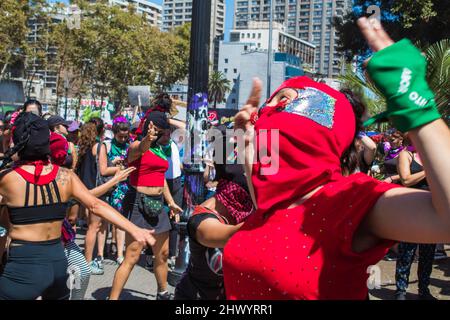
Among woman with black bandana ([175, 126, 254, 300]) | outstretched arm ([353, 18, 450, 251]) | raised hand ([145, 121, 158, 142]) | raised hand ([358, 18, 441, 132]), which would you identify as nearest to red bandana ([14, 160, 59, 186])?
woman with black bandana ([175, 126, 254, 300])

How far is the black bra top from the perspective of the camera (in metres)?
3.65

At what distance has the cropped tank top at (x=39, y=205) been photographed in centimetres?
365

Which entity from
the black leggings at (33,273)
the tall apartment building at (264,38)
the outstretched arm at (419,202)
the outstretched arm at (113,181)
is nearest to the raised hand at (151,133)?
the outstretched arm at (113,181)

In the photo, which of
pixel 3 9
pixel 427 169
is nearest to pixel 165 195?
pixel 427 169

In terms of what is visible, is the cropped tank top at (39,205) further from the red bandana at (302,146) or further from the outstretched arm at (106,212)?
the red bandana at (302,146)

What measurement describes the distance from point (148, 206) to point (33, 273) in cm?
212

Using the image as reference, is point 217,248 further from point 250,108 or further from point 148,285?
point 148,285

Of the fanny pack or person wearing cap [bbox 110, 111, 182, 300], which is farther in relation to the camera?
the fanny pack

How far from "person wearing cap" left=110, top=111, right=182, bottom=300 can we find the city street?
58 cm

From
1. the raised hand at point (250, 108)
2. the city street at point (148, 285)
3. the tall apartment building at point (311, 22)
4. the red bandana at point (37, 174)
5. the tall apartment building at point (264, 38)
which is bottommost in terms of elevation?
the city street at point (148, 285)

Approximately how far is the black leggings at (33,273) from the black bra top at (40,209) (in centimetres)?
15

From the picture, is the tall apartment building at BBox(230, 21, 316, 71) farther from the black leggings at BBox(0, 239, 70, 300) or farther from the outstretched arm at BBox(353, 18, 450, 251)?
the outstretched arm at BBox(353, 18, 450, 251)

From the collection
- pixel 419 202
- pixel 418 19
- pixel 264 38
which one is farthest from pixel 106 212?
pixel 264 38
